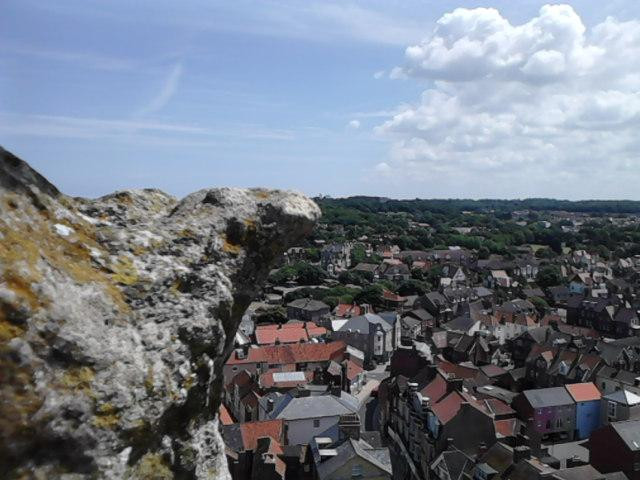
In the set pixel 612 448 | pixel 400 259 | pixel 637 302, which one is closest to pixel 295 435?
pixel 612 448

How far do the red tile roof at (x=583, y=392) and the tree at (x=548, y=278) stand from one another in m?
72.6

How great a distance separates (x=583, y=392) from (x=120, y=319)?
46107 millimetres

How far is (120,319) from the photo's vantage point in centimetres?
434

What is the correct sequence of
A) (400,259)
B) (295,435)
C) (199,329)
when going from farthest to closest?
(400,259) → (295,435) → (199,329)

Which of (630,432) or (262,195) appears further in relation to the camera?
(630,432)

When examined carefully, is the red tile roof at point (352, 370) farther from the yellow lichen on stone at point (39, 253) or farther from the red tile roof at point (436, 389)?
the yellow lichen on stone at point (39, 253)

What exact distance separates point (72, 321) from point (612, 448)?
34873 mm

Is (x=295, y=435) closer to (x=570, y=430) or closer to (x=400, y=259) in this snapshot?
(x=570, y=430)

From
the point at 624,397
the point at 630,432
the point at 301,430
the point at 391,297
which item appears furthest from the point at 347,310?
the point at 630,432

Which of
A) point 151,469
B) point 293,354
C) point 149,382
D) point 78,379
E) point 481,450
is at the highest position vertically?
point 78,379

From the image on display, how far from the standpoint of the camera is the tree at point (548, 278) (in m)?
114

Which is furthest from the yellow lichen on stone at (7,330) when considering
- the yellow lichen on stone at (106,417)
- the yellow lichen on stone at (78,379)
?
the yellow lichen on stone at (106,417)

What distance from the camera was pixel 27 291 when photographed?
3.68m

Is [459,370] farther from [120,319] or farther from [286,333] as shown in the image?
[120,319]
